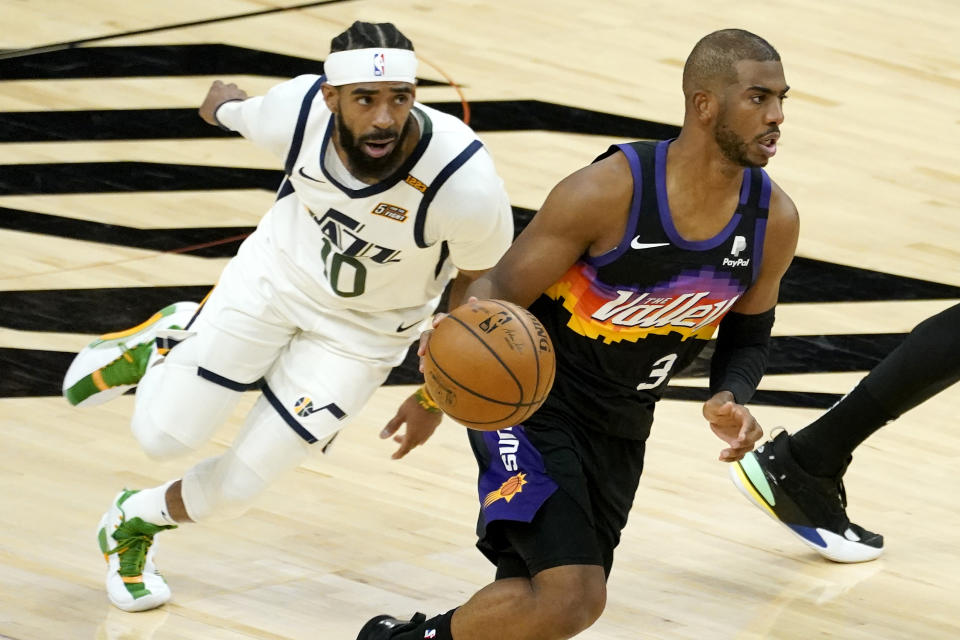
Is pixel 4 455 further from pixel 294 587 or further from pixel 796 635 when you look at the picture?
pixel 796 635

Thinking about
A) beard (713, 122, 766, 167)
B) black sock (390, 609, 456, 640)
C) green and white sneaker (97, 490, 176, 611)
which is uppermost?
beard (713, 122, 766, 167)

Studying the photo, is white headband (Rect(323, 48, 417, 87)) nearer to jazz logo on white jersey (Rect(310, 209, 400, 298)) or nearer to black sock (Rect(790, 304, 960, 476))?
jazz logo on white jersey (Rect(310, 209, 400, 298))

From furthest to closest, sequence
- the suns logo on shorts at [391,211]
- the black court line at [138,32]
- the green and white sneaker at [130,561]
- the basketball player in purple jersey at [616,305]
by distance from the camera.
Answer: the black court line at [138,32]
the green and white sneaker at [130,561]
the suns logo on shorts at [391,211]
the basketball player in purple jersey at [616,305]

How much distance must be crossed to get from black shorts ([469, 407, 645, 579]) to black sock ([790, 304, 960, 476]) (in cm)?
106

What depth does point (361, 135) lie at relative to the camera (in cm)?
405

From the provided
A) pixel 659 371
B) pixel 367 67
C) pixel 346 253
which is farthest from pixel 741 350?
pixel 367 67

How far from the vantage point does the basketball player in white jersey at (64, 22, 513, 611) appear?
13.4 ft

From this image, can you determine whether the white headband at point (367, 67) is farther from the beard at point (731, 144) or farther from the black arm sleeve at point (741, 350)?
the black arm sleeve at point (741, 350)

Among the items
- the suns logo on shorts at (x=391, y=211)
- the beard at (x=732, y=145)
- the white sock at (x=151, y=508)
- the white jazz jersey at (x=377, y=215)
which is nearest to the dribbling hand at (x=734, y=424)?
the beard at (x=732, y=145)

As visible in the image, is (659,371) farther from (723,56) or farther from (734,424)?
(723,56)

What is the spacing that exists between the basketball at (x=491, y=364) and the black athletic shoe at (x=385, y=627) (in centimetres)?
62

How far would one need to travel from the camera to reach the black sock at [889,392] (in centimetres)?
462

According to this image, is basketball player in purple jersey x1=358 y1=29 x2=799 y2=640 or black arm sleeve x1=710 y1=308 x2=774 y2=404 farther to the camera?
black arm sleeve x1=710 y1=308 x2=774 y2=404

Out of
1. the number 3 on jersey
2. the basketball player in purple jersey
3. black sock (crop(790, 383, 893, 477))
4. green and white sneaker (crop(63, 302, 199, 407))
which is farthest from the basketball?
black sock (crop(790, 383, 893, 477))
